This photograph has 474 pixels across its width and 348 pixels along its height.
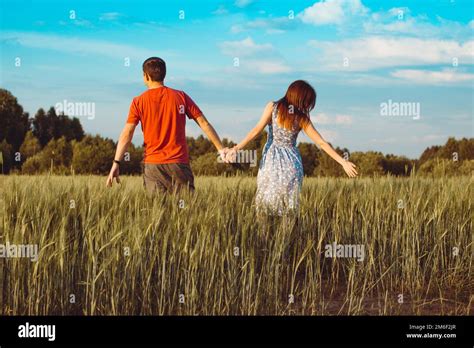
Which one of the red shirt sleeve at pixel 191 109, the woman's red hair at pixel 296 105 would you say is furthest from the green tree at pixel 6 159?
the woman's red hair at pixel 296 105

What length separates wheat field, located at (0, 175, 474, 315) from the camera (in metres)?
4.03

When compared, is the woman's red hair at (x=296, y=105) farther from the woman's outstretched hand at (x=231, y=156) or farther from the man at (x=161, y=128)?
the man at (x=161, y=128)

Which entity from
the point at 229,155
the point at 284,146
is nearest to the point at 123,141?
the point at 229,155

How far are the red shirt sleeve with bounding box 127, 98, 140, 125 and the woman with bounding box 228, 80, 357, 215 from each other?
0.92 m

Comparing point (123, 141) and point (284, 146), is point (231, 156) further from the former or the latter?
point (123, 141)

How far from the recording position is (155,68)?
5.36 metres

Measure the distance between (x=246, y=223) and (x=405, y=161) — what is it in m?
13.4

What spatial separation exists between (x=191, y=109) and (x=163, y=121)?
29cm

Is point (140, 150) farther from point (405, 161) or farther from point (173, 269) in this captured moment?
point (173, 269)

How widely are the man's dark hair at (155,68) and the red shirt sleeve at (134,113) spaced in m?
0.27

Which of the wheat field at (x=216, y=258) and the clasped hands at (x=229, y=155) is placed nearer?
the wheat field at (x=216, y=258)

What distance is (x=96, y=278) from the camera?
3.83 meters

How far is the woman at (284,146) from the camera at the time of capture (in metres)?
5.24
